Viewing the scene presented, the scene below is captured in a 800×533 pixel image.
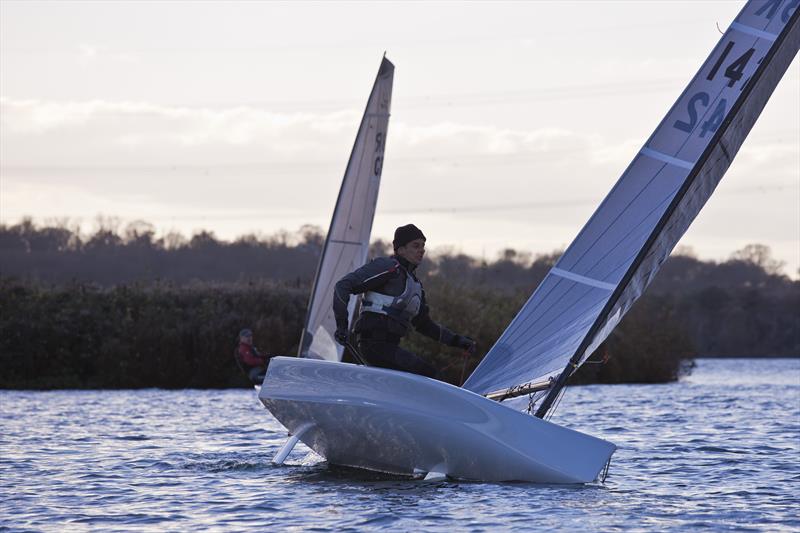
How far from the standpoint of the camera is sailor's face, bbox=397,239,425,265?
1100 cm

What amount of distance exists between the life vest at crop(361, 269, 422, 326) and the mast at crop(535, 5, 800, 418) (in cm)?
132

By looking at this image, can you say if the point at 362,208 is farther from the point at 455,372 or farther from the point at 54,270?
the point at 54,270

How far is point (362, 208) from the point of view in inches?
669

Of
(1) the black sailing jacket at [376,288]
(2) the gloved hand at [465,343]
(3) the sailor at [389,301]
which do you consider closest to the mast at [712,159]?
(2) the gloved hand at [465,343]

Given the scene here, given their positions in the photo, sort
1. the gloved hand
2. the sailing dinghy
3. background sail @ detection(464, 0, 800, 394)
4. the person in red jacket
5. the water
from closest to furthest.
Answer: the water
the sailing dinghy
background sail @ detection(464, 0, 800, 394)
the gloved hand
the person in red jacket

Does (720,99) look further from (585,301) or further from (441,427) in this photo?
(441,427)

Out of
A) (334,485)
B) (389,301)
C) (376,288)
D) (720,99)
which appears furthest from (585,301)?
(334,485)

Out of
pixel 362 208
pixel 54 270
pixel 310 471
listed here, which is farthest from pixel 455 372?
pixel 54 270

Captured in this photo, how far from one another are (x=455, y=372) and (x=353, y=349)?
20428 millimetres

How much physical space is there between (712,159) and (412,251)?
100 inches

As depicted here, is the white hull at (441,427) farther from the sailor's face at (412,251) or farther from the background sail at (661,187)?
the sailor's face at (412,251)

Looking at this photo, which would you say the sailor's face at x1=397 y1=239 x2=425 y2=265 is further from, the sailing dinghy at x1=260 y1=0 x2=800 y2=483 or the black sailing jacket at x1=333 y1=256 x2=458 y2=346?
the sailing dinghy at x1=260 y1=0 x2=800 y2=483

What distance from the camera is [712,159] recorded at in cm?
1102

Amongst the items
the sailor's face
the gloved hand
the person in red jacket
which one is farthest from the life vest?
the person in red jacket
